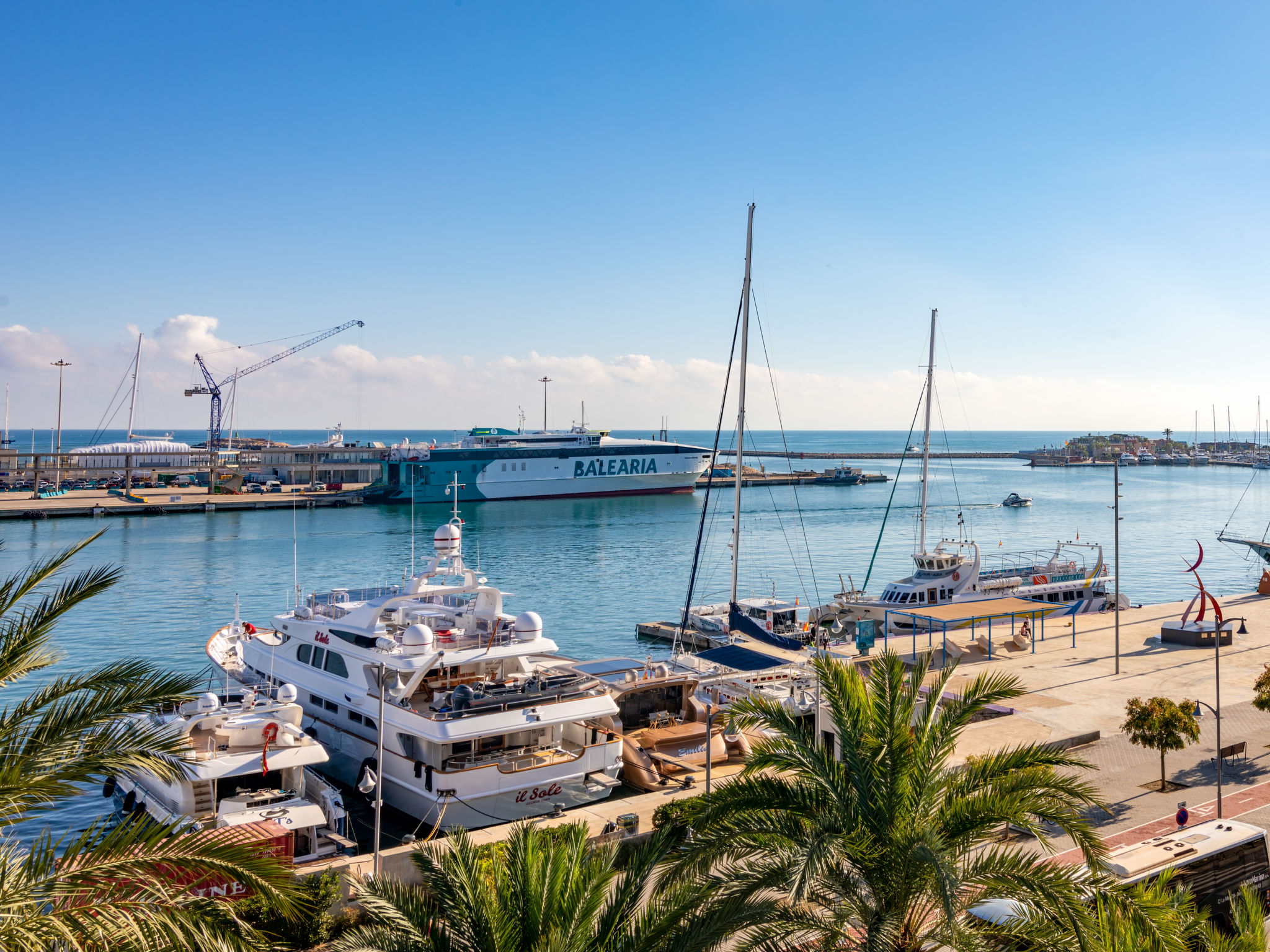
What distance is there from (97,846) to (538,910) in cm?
347

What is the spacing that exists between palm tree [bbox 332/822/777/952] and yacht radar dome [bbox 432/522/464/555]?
Answer: 1316cm

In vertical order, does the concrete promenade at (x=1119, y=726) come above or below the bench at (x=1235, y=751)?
below

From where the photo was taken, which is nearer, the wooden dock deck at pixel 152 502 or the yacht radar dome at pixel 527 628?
the yacht radar dome at pixel 527 628

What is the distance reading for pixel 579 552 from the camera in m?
64.4

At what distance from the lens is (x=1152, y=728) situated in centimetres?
1811

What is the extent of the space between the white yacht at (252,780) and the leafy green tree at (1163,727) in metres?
15.2

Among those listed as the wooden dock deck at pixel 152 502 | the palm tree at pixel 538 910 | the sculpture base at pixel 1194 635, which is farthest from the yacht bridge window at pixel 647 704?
the wooden dock deck at pixel 152 502

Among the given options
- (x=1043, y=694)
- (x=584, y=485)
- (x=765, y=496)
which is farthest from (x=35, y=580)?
(x=765, y=496)

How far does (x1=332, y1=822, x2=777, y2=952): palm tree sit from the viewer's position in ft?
26.1

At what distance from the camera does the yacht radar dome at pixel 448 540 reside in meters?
21.7

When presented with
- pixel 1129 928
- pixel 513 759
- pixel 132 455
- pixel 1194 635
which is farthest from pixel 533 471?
pixel 1129 928

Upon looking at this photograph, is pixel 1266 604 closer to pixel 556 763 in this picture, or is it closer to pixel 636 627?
pixel 636 627

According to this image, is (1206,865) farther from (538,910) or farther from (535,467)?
(535,467)

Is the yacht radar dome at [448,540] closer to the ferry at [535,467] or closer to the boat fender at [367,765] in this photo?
the boat fender at [367,765]
